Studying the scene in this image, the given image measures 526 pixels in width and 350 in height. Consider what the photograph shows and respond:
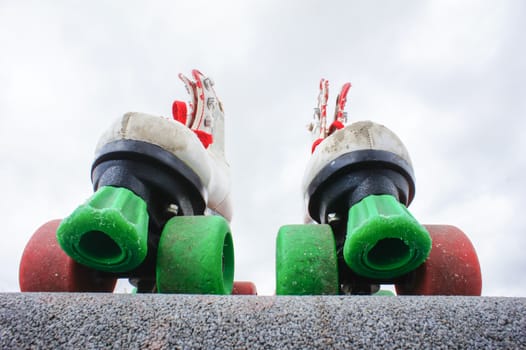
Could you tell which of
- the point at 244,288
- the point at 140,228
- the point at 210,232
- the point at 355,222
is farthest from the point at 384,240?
the point at 244,288

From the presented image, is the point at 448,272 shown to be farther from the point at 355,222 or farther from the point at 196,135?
the point at 196,135

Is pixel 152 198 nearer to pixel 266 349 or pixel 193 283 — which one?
pixel 193 283

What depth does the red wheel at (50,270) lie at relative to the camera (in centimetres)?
56

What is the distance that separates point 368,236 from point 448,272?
6.4 inches

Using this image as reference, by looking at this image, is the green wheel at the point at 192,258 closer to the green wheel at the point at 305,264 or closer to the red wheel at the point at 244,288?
the green wheel at the point at 305,264

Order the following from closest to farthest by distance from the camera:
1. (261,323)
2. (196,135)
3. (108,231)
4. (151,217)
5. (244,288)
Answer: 1. (261,323)
2. (108,231)
3. (151,217)
4. (196,135)
5. (244,288)

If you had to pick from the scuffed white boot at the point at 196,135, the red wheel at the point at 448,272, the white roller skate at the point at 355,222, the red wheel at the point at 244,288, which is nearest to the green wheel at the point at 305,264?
the white roller skate at the point at 355,222

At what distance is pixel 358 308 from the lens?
1.03 feet

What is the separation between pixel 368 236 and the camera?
50cm

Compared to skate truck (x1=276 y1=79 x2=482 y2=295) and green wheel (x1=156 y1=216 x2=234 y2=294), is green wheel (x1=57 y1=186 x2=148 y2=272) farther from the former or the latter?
skate truck (x1=276 y1=79 x2=482 y2=295)

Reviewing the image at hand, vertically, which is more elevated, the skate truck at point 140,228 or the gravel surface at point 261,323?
the skate truck at point 140,228

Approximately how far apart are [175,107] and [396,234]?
57cm

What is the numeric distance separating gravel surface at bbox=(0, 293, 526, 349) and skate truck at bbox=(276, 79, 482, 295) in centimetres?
18

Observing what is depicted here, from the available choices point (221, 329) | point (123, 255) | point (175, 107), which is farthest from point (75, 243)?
point (175, 107)
